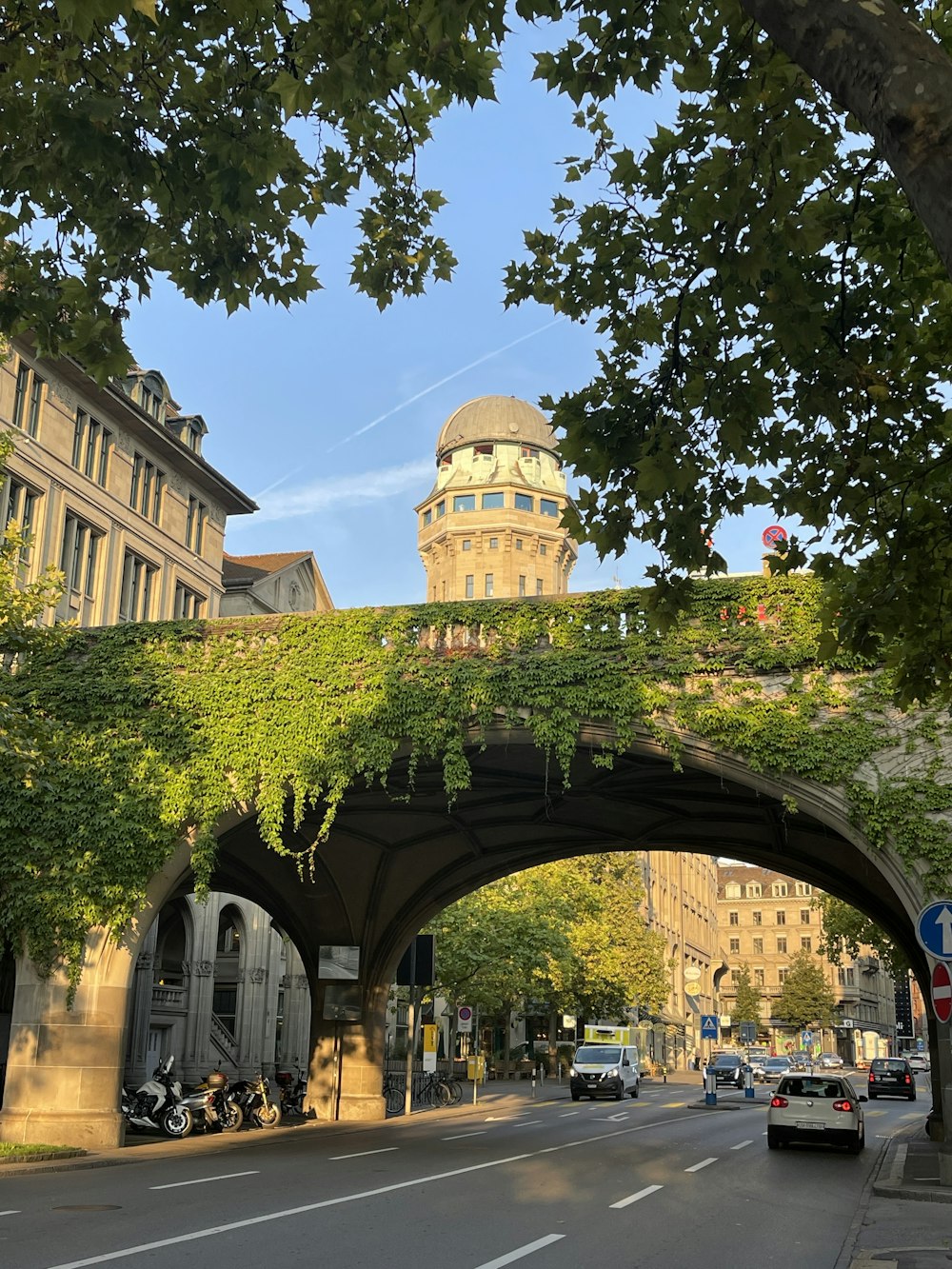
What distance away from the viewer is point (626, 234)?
9.67 metres

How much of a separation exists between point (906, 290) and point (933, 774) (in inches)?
367

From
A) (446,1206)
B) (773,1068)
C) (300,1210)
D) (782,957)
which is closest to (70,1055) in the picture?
(300,1210)

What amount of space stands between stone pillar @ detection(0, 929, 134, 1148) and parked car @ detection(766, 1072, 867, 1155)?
1093 centimetres

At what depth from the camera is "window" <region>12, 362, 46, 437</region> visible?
3142 centimetres

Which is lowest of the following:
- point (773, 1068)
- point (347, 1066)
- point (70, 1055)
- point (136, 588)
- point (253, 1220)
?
point (773, 1068)

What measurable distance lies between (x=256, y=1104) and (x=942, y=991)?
58.5 feet

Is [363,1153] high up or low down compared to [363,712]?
down

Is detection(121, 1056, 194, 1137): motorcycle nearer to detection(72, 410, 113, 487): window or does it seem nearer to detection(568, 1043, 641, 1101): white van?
detection(72, 410, 113, 487): window

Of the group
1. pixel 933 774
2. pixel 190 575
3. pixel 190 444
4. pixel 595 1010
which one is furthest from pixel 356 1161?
pixel 595 1010

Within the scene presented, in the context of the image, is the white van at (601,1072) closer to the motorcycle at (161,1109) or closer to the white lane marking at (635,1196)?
the motorcycle at (161,1109)

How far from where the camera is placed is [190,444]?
42.9 m

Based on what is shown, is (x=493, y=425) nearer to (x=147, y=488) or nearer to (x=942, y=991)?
(x=147, y=488)

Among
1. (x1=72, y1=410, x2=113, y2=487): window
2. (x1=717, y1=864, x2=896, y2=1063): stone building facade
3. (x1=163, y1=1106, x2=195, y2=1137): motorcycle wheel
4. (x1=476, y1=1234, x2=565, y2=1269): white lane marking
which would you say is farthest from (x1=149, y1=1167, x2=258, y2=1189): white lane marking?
(x1=717, y1=864, x2=896, y2=1063): stone building facade

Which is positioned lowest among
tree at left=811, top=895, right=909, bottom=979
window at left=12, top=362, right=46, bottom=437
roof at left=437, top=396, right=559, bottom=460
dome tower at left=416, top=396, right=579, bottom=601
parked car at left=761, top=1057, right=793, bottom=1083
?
parked car at left=761, top=1057, right=793, bottom=1083
